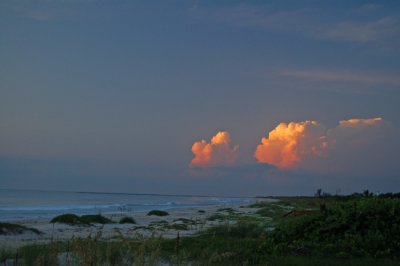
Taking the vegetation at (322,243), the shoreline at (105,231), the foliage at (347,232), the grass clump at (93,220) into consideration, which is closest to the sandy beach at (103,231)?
the shoreline at (105,231)

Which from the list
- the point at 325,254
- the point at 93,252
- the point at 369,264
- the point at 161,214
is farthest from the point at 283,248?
the point at 161,214

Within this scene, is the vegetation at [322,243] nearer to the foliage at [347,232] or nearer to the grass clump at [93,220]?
the foliage at [347,232]

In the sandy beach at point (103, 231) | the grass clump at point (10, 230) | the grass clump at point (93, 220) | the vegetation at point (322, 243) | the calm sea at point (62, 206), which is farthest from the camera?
the calm sea at point (62, 206)

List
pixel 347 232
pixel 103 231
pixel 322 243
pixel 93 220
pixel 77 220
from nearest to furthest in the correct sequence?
pixel 322 243 < pixel 347 232 < pixel 103 231 < pixel 77 220 < pixel 93 220

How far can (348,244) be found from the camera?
39.1 feet

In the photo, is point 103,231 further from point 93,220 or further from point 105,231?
point 93,220

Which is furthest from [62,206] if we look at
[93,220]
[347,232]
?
[347,232]

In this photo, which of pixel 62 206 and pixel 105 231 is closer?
pixel 105 231

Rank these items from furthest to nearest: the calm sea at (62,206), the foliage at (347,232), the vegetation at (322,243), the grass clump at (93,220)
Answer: the calm sea at (62,206) < the grass clump at (93,220) < the foliage at (347,232) < the vegetation at (322,243)

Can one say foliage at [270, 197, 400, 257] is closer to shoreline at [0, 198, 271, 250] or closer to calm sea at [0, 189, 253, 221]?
shoreline at [0, 198, 271, 250]

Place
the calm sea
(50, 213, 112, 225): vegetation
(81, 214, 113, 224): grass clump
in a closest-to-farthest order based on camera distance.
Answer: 1. (50, 213, 112, 225): vegetation
2. (81, 214, 113, 224): grass clump
3. the calm sea

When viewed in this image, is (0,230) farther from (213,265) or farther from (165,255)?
(213,265)

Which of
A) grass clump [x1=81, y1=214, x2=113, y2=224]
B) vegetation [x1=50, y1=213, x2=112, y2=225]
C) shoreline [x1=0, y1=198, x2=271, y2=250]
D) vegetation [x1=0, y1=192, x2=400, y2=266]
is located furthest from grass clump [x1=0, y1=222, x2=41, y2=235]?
vegetation [x1=0, y1=192, x2=400, y2=266]

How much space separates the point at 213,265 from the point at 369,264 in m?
3.76
